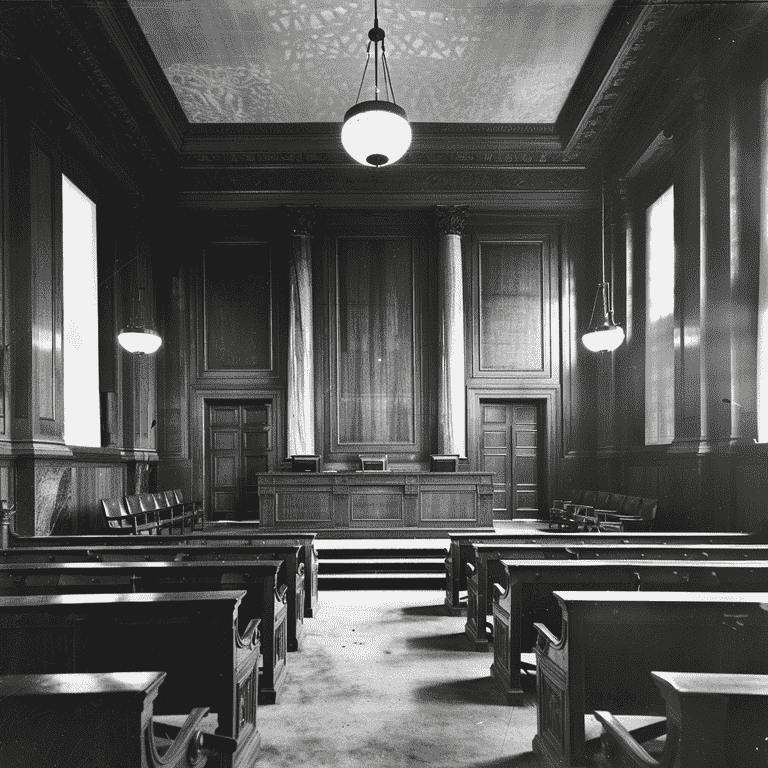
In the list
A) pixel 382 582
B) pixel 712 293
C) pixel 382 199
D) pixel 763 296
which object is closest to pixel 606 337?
pixel 712 293

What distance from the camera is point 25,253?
6.34 metres

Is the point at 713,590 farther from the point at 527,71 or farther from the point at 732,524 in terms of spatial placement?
the point at 527,71

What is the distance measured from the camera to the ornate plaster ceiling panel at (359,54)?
22.9 ft

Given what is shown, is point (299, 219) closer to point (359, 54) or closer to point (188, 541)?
point (359, 54)

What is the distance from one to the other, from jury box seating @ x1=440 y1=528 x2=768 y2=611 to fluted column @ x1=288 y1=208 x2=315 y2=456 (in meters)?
4.60

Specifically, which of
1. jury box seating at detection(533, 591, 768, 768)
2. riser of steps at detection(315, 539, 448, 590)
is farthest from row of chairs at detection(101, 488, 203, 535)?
jury box seating at detection(533, 591, 768, 768)

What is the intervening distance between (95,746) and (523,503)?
9456 millimetres

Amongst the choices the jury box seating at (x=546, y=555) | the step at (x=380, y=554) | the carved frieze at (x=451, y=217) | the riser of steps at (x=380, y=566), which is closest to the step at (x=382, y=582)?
the riser of steps at (x=380, y=566)

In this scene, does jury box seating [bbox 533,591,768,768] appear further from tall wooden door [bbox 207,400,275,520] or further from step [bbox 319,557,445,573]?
tall wooden door [bbox 207,400,275,520]

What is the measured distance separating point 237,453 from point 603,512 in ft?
18.4

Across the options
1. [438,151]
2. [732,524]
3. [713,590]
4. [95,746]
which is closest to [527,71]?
[438,151]

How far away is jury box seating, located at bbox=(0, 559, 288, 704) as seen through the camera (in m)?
3.22

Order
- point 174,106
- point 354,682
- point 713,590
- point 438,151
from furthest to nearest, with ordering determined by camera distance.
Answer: point 438,151 < point 174,106 < point 354,682 < point 713,590

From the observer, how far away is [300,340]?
10.0 metres
